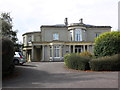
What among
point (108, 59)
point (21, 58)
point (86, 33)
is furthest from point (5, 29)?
point (86, 33)

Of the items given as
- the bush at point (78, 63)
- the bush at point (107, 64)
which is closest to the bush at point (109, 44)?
the bush at point (107, 64)

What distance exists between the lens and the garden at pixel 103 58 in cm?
1692

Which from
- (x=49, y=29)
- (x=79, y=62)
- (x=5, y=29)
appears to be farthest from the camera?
(x=49, y=29)

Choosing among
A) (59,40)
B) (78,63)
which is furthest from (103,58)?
(59,40)

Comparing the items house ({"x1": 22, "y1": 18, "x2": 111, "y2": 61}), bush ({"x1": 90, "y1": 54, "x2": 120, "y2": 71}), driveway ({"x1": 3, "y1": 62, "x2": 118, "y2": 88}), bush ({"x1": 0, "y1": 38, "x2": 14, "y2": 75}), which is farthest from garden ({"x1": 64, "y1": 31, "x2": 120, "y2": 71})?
house ({"x1": 22, "y1": 18, "x2": 111, "y2": 61})

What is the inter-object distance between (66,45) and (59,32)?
418 cm

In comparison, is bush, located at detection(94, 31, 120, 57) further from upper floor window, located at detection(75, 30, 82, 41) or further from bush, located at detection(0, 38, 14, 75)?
upper floor window, located at detection(75, 30, 82, 41)

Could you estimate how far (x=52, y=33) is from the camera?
4400 cm

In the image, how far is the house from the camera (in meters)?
40.6

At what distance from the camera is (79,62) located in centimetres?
1825

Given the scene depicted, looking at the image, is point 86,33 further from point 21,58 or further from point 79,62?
point 79,62

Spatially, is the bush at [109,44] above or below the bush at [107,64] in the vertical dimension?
above

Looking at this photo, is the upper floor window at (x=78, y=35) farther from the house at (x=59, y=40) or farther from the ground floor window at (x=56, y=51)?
the ground floor window at (x=56, y=51)

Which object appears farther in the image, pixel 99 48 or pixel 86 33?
pixel 86 33
